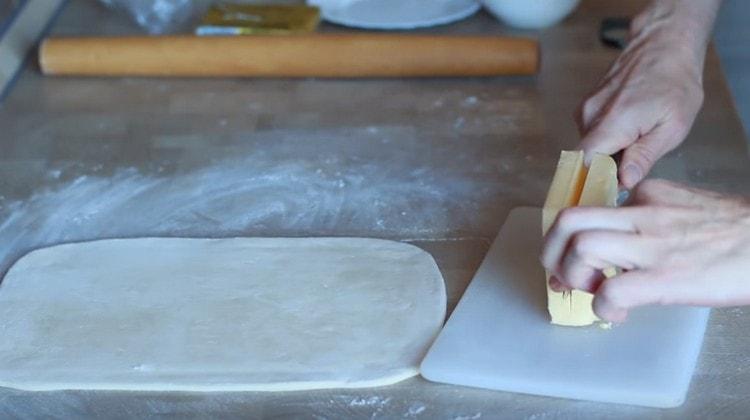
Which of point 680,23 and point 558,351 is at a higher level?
point 680,23

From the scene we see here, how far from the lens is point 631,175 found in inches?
45.0

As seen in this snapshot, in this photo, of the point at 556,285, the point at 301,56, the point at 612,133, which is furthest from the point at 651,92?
the point at 301,56

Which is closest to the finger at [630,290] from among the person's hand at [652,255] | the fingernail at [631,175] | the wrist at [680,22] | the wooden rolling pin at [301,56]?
the person's hand at [652,255]

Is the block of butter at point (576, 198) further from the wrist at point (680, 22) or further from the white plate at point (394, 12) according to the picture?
the white plate at point (394, 12)

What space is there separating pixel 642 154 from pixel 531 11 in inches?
22.5

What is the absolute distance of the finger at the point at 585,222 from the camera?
96cm

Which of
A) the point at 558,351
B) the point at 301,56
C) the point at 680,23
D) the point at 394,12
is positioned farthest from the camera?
the point at 394,12

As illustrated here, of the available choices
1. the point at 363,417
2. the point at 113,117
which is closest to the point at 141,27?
the point at 113,117

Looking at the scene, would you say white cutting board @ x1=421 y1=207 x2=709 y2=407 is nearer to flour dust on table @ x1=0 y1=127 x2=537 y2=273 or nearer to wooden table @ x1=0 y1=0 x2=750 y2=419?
wooden table @ x1=0 y1=0 x2=750 y2=419

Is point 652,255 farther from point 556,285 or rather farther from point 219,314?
point 219,314

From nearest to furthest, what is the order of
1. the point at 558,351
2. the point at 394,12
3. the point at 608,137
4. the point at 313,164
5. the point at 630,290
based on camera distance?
the point at 630,290 < the point at 558,351 < the point at 608,137 < the point at 313,164 < the point at 394,12

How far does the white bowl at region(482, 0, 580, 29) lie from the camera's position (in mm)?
1682

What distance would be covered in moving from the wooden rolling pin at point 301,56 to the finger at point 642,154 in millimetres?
416

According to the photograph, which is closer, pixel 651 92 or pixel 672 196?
pixel 672 196
